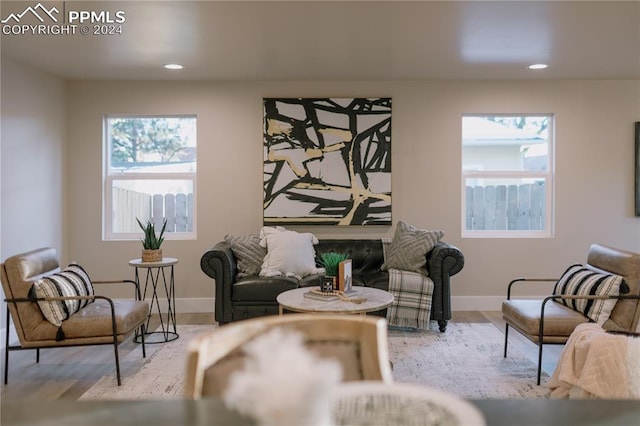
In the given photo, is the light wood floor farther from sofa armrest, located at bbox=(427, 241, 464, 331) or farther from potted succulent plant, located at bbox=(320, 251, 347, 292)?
potted succulent plant, located at bbox=(320, 251, 347, 292)

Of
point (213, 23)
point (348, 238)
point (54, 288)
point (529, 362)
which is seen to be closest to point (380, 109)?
point (348, 238)

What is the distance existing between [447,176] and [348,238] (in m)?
1.25

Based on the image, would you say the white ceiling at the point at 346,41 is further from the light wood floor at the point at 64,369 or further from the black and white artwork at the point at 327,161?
the light wood floor at the point at 64,369

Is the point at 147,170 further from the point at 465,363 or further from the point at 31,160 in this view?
the point at 465,363

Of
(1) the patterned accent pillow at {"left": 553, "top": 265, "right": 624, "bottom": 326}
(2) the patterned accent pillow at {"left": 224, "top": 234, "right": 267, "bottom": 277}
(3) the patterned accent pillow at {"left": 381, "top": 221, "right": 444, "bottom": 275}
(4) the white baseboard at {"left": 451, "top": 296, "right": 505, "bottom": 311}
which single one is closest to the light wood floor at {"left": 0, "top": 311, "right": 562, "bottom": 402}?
(1) the patterned accent pillow at {"left": 553, "top": 265, "right": 624, "bottom": 326}

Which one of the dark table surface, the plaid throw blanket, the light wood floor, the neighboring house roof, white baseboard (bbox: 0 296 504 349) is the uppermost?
the neighboring house roof

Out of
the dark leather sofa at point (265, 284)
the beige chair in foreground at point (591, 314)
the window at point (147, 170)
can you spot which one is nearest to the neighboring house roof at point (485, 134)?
the dark leather sofa at point (265, 284)

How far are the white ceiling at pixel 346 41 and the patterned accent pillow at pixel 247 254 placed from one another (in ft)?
5.41

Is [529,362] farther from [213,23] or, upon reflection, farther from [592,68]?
[213,23]

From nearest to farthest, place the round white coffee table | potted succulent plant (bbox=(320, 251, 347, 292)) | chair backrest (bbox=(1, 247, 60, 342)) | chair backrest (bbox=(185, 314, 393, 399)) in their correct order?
1. chair backrest (bbox=(185, 314, 393, 399))
2. chair backrest (bbox=(1, 247, 60, 342))
3. the round white coffee table
4. potted succulent plant (bbox=(320, 251, 347, 292))

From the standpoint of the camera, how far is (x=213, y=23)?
11.5 ft

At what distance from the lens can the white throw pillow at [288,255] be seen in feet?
15.4

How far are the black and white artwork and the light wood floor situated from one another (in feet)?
6.35

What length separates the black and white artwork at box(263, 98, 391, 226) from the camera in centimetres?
541
